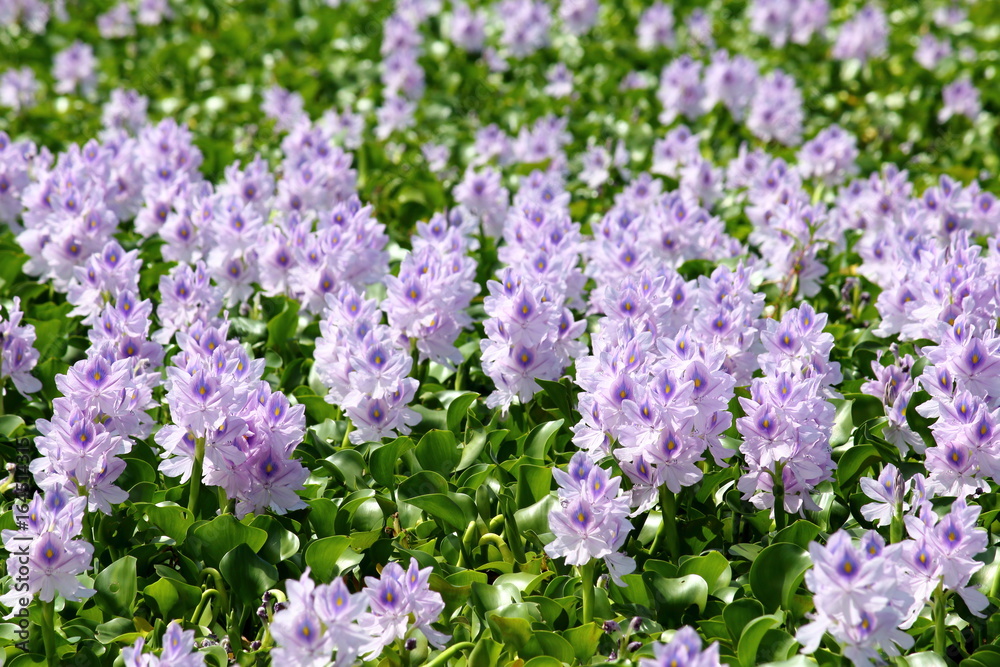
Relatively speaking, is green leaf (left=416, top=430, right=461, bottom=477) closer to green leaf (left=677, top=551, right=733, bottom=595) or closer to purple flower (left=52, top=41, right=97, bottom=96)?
green leaf (left=677, top=551, right=733, bottom=595)

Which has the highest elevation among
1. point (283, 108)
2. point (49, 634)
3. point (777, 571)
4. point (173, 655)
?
point (173, 655)

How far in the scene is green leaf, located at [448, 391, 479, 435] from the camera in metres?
3.90

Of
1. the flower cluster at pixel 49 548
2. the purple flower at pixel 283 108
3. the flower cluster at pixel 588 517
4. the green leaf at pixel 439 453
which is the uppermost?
the flower cluster at pixel 588 517

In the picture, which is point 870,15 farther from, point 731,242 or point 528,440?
point 528,440

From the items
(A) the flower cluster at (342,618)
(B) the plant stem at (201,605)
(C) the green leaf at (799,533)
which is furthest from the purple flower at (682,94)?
(A) the flower cluster at (342,618)

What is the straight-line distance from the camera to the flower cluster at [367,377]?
3.44 metres

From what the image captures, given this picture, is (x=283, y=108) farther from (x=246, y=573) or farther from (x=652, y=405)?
(x=652, y=405)

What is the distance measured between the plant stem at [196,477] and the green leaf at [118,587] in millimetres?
272

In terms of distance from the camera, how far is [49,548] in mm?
2713

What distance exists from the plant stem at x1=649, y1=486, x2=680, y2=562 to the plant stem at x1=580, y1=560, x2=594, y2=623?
1.40 ft

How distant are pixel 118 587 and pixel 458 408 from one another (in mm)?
1344

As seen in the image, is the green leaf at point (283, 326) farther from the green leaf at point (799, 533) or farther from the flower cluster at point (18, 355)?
the green leaf at point (799, 533)

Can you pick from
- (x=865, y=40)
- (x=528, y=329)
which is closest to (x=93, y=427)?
(x=528, y=329)

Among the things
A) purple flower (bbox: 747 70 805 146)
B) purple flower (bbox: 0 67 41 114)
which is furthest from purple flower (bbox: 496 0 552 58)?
purple flower (bbox: 0 67 41 114)
